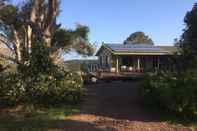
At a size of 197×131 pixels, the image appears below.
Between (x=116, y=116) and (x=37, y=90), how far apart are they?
4.11 meters

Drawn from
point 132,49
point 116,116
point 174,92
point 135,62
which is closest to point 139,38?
point 135,62

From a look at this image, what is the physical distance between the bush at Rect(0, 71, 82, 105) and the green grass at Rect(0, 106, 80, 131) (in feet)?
2.17

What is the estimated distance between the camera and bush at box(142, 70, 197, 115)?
1386 cm

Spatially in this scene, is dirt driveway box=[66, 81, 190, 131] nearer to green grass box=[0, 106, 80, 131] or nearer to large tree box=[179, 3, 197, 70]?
green grass box=[0, 106, 80, 131]

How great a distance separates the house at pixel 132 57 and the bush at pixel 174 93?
2488 cm

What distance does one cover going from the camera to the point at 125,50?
42.9 meters

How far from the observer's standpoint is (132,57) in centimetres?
4412

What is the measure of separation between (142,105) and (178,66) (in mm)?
7906

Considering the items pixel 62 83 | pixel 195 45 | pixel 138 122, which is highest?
pixel 195 45

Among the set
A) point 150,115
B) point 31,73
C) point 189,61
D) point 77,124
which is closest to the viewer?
point 77,124

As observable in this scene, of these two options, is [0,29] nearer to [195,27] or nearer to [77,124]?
[195,27]

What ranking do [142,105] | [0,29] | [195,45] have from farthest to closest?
1. [0,29]
2. [195,45]
3. [142,105]

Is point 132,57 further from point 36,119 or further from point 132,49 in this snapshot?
point 36,119

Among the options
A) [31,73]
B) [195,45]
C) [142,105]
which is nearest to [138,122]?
[142,105]
